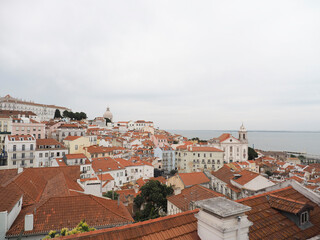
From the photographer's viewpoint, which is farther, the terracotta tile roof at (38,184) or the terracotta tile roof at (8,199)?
the terracotta tile roof at (38,184)

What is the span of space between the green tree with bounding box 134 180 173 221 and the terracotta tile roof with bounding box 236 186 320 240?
16.5 m

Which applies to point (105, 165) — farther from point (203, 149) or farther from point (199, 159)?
point (203, 149)

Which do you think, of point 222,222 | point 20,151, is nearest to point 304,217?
point 222,222

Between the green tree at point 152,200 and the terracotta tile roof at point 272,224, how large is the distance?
16.5m

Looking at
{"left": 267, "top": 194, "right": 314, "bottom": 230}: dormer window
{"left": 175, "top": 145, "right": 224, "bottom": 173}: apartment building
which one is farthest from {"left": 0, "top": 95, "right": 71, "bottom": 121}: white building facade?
{"left": 267, "top": 194, "right": 314, "bottom": 230}: dormer window

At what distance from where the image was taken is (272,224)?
4.69m

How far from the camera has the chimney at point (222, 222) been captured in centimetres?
355

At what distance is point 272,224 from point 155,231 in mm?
3117

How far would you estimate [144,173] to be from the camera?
39.7 meters

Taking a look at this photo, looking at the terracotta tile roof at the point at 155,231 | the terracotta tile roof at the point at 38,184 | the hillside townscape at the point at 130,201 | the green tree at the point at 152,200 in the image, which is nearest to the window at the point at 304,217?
the hillside townscape at the point at 130,201

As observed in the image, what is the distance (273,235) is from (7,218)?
426 inches

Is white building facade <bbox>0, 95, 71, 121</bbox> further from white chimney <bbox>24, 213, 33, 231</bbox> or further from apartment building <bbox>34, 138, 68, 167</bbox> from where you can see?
white chimney <bbox>24, 213, 33, 231</bbox>

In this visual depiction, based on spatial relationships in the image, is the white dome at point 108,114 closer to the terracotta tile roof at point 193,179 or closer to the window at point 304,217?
the terracotta tile roof at point 193,179

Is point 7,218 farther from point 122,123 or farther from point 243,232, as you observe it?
point 122,123
